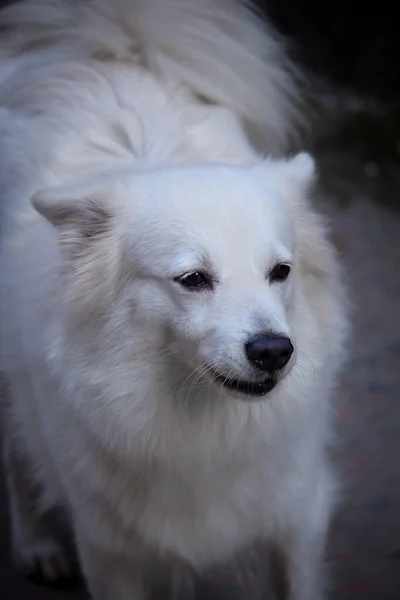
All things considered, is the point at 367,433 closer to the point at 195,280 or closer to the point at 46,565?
the point at 46,565

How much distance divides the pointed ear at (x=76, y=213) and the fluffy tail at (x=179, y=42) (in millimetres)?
880

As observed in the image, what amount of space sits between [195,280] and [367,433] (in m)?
1.82

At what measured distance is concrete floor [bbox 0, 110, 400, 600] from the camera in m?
3.08

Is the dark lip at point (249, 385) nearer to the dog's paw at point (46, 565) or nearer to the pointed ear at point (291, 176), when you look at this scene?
the pointed ear at point (291, 176)

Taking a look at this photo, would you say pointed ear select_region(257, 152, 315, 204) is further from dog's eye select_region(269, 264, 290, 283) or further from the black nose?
the black nose

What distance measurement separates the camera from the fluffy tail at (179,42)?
9.88ft

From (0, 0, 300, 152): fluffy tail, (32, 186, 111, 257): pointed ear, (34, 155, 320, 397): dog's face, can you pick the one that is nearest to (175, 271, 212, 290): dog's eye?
(34, 155, 320, 397): dog's face

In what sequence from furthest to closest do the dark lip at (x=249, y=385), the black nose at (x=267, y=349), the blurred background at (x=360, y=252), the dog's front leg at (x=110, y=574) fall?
the blurred background at (x=360, y=252) < the dog's front leg at (x=110, y=574) < the dark lip at (x=249, y=385) < the black nose at (x=267, y=349)

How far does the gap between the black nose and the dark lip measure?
0.08 metres

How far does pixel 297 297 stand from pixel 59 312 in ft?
1.99

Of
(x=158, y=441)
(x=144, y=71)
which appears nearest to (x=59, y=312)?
(x=158, y=441)

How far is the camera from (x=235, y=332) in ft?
6.44

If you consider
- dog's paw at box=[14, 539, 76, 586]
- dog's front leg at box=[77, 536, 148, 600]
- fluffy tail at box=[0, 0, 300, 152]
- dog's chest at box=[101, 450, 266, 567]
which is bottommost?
dog's paw at box=[14, 539, 76, 586]

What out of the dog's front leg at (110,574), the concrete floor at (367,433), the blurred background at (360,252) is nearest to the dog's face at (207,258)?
the dog's front leg at (110,574)
